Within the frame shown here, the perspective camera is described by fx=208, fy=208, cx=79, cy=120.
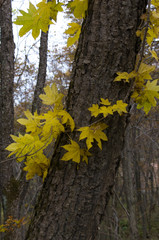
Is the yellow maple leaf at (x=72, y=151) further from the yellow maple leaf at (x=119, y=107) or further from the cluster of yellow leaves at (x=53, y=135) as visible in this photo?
the yellow maple leaf at (x=119, y=107)

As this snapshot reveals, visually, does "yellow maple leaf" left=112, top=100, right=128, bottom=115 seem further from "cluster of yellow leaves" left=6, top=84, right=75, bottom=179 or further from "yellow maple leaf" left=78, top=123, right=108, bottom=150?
"cluster of yellow leaves" left=6, top=84, right=75, bottom=179

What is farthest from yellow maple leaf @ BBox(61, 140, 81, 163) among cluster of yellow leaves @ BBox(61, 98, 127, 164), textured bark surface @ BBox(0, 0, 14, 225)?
textured bark surface @ BBox(0, 0, 14, 225)

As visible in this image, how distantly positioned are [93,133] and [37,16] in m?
0.63

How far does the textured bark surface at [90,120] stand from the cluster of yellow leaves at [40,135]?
57 millimetres

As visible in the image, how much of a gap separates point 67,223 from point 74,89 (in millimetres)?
568

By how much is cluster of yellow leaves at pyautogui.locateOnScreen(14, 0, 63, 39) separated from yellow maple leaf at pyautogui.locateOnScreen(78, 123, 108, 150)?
557 mm

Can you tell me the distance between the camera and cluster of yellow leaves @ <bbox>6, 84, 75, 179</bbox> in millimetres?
893

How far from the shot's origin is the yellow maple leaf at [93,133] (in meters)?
0.83

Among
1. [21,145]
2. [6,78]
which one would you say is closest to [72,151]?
[21,145]

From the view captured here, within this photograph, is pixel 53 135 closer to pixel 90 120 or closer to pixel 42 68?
pixel 90 120

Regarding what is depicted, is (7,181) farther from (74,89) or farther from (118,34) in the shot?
(118,34)

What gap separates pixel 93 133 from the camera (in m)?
0.84

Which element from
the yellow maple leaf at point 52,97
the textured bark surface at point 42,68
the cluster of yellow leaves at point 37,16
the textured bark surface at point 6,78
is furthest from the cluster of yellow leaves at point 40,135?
the textured bark surface at point 42,68

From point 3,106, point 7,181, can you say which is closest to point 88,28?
point 3,106
